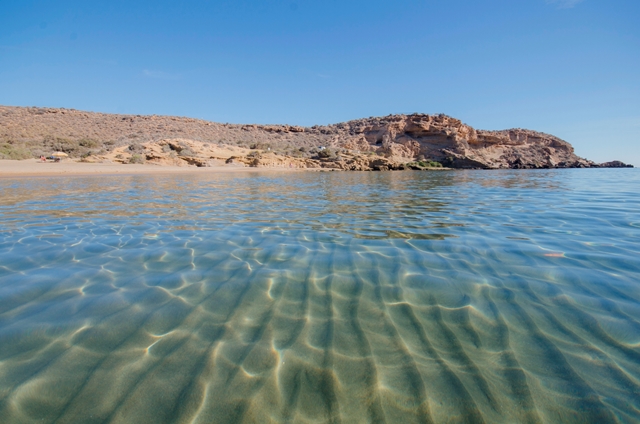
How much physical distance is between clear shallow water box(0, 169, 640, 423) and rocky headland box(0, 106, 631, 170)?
21.9m

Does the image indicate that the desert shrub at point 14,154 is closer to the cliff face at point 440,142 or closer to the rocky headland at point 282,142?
the rocky headland at point 282,142

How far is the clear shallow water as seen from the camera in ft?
3.84

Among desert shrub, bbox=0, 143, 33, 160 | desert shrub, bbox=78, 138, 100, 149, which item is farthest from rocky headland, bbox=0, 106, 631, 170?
desert shrub, bbox=0, 143, 33, 160

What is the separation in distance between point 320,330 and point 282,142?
3683 cm

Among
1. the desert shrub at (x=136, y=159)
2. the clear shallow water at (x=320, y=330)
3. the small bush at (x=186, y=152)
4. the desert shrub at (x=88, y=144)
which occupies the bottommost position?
the clear shallow water at (x=320, y=330)

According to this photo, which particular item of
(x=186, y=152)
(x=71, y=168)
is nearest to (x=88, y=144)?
(x=186, y=152)

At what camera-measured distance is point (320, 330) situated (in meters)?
1.64

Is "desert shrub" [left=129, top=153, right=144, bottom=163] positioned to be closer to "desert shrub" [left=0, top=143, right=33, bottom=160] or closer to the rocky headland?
the rocky headland

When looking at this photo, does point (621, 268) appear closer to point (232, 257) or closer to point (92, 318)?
point (232, 257)

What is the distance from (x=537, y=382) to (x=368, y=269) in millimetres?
1344

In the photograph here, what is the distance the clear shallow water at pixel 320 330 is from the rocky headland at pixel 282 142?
21.9 m

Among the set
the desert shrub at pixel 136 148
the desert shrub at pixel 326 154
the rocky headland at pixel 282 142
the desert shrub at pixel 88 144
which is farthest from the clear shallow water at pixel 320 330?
the desert shrub at pixel 88 144

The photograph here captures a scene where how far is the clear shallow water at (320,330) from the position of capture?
1.17 m

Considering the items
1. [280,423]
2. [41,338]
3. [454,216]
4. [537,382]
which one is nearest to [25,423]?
[41,338]
